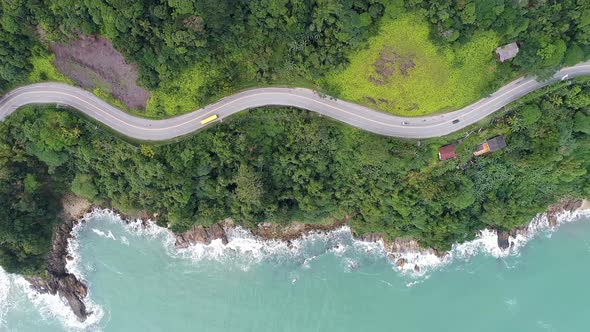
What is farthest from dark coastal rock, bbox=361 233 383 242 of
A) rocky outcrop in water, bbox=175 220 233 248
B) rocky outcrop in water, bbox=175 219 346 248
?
rocky outcrop in water, bbox=175 220 233 248

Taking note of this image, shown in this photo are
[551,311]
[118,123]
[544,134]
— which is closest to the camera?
[544,134]

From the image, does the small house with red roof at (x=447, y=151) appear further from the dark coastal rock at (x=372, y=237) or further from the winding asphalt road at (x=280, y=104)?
the dark coastal rock at (x=372, y=237)

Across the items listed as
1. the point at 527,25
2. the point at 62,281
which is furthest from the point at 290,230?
the point at 527,25

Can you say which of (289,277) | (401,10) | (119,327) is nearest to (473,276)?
(289,277)

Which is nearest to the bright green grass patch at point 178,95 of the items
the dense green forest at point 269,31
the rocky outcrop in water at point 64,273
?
the dense green forest at point 269,31

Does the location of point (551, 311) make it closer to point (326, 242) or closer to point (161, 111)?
point (326, 242)
